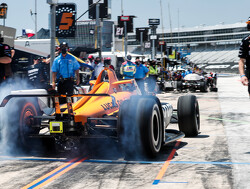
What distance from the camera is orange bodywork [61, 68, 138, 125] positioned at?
6.63m

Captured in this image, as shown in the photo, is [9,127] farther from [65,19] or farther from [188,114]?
[65,19]

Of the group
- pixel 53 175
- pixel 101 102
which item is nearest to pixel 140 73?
pixel 101 102

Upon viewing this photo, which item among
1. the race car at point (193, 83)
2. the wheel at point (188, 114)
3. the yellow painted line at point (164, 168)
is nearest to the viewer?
the yellow painted line at point (164, 168)

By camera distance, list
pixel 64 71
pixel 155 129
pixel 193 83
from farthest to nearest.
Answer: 1. pixel 193 83
2. pixel 64 71
3. pixel 155 129

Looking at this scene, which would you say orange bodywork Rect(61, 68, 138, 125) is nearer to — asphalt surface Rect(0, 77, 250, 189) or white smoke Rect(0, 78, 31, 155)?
asphalt surface Rect(0, 77, 250, 189)

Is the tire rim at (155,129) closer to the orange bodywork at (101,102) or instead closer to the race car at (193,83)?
the orange bodywork at (101,102)

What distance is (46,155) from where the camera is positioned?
673 centimetres

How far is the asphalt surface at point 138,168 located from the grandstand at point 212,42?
13233 cm

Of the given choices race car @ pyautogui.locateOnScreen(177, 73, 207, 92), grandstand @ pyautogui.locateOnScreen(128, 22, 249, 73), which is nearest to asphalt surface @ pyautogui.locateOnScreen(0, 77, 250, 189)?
race car @ pyautogui.locateOnScreen(177, 73, 207, 92)

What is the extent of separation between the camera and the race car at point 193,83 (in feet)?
88.1

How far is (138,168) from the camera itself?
571 cm

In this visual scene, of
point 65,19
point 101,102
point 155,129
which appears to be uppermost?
point 65,19

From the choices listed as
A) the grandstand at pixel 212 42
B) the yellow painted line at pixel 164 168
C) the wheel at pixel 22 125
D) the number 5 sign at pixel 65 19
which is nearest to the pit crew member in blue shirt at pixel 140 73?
the number 5 sign at pixel 65 19

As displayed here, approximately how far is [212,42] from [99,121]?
540 ft
